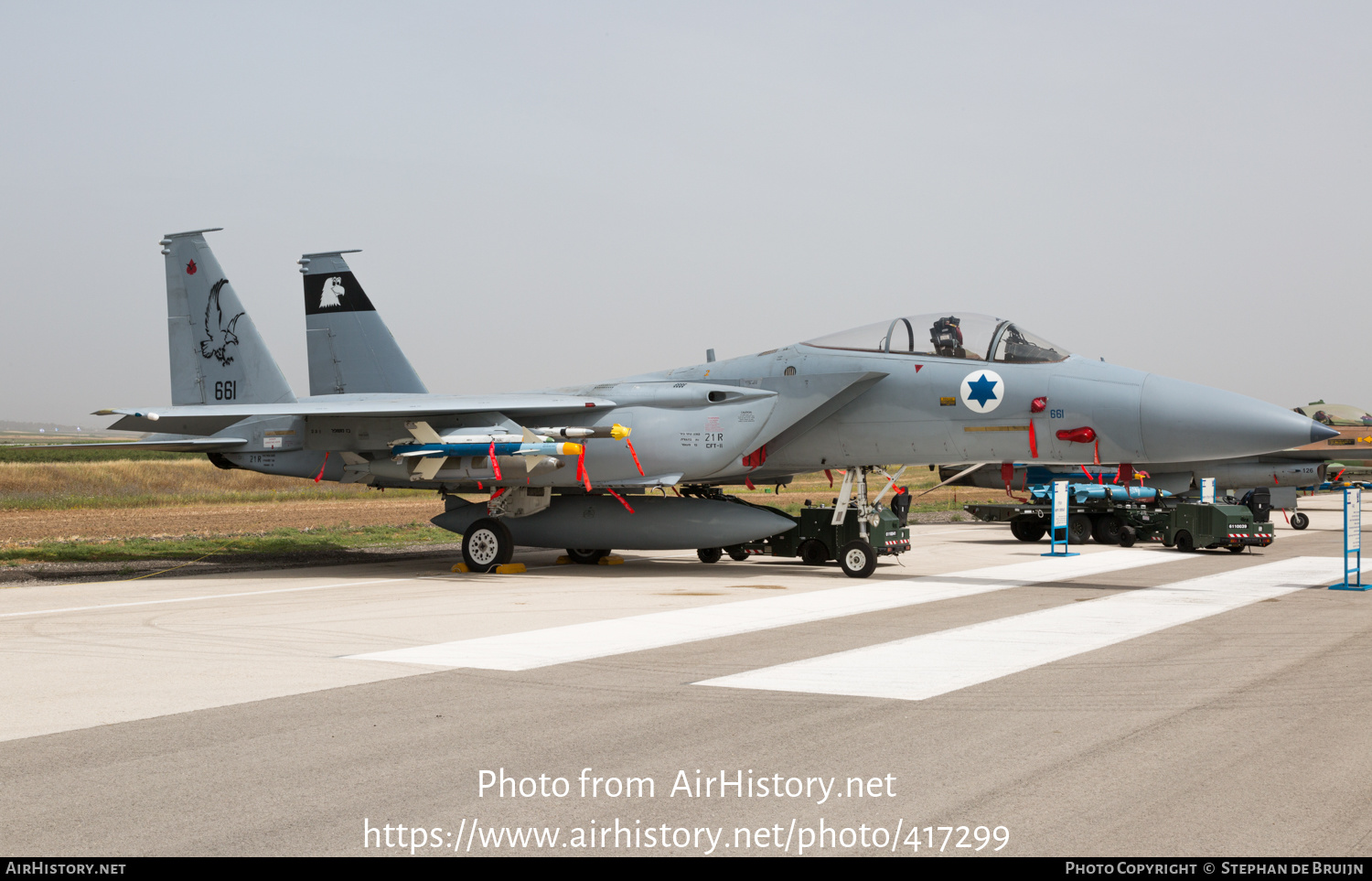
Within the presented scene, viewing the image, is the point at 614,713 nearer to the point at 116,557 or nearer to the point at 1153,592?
the point at 1153,592

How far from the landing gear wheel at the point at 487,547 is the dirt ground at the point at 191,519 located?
10268 millimetres

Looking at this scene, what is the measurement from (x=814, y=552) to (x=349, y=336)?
9564 mm

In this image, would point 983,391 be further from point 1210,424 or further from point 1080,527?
point 1080,527

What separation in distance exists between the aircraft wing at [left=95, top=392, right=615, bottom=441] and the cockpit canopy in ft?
12.6

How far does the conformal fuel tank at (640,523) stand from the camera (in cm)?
1566

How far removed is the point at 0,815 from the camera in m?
4.12

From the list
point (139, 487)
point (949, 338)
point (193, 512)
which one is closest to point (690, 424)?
point (949, 338)

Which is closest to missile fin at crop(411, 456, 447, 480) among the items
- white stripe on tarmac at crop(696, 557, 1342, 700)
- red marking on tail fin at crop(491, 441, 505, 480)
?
red marking on tail fin at crop(491, 441, 505, 480)

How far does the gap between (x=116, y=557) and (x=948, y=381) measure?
45.1ft

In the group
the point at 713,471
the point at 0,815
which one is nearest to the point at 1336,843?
the point at 0,815

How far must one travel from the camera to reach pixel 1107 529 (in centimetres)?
2323

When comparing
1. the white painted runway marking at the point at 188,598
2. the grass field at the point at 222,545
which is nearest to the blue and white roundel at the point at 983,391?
the white painted runway marking at the point at 188,598

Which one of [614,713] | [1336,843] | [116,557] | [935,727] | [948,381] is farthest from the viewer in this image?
[116,557]

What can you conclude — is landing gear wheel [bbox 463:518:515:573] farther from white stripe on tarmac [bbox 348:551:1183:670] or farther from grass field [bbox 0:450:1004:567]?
white stripe on tarmac [bbox 348:551:1183:670]
